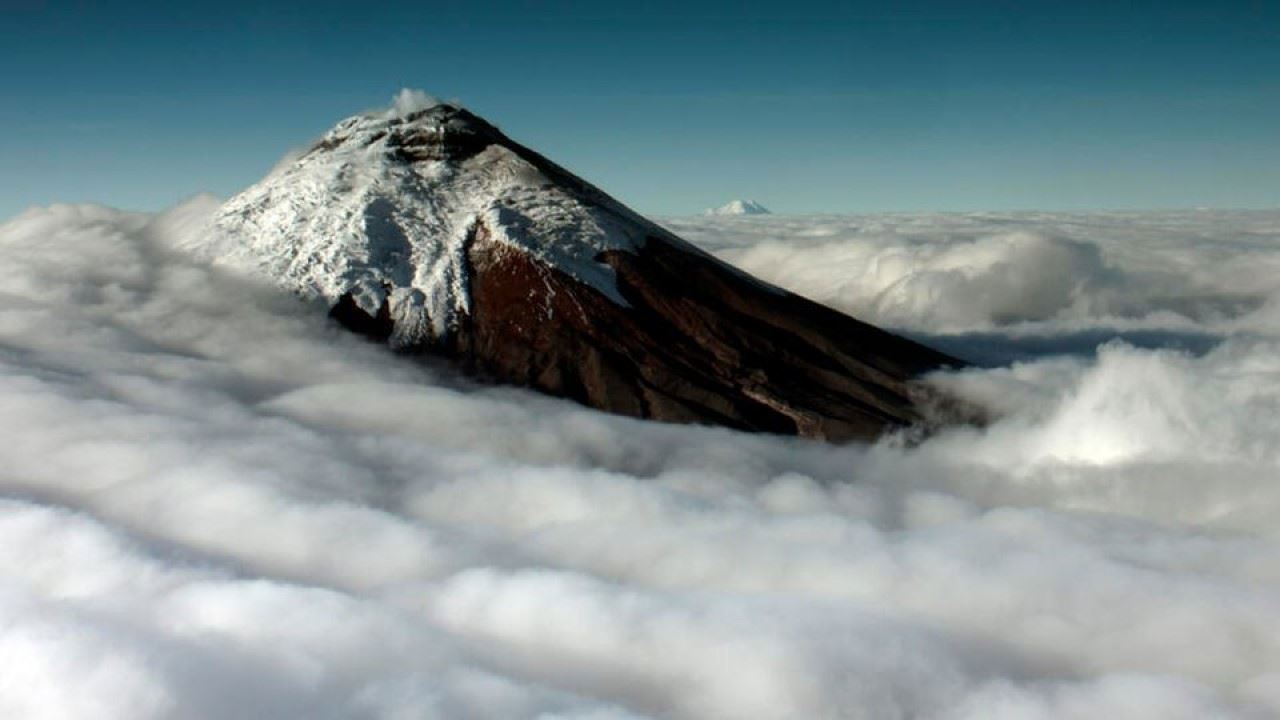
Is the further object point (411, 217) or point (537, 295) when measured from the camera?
point (411, 217)

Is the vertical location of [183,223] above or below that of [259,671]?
above

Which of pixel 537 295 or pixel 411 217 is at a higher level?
pixel 411 217

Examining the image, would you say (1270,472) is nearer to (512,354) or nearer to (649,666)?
(512,354)

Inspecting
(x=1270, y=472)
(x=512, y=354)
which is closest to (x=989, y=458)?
(x=1270, y=472)
